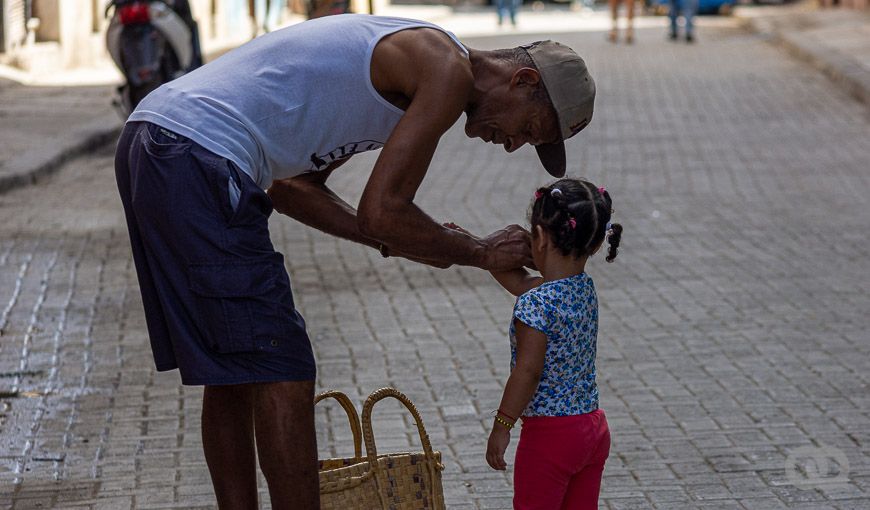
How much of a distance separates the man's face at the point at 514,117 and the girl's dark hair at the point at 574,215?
13cm

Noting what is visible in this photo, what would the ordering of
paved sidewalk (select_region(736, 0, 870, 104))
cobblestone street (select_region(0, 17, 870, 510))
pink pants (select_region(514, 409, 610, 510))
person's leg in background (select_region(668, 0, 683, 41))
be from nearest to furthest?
pink pants (select_region(514, 409, 610, 510)) → cobblestone street (select_region(0, 17, 870, 510)) → paved sidewalk (select_region(736, 0, 870, 104)) → person's leg in background (select_region(668, 0, 683, 41))

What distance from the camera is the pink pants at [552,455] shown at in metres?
3.39

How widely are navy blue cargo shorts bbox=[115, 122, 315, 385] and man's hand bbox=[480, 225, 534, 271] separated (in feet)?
1.69

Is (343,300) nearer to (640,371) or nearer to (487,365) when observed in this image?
(487,365)

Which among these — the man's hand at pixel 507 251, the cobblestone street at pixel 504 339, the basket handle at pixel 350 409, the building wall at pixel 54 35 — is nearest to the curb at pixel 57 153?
the cobblestone street at pixel 504 339

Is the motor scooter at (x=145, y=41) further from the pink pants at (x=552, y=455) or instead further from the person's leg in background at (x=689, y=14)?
the person's leg in background at (x=689, y=14)

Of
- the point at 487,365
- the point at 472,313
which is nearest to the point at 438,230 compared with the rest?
the point at 487,365

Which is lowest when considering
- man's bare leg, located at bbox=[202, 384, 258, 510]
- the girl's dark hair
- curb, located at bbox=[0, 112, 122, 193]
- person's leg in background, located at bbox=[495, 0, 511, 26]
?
person's leg in background, located at bbox=[495, 0, 511, 26]

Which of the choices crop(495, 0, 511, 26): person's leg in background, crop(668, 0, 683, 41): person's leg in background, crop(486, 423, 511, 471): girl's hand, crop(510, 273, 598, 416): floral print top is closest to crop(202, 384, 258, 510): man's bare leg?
crop(486, 423, 511, 471): girl's hand

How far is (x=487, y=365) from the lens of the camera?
5840mm

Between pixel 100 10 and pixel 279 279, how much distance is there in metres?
16.7

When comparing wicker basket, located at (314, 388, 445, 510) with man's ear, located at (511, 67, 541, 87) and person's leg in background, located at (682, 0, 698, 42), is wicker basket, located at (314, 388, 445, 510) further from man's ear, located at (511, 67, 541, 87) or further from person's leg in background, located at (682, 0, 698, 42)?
person's leg in background, located at (682, 0, 698, 42)

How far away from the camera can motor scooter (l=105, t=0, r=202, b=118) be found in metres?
11.3

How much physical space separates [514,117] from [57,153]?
8.55 metres
